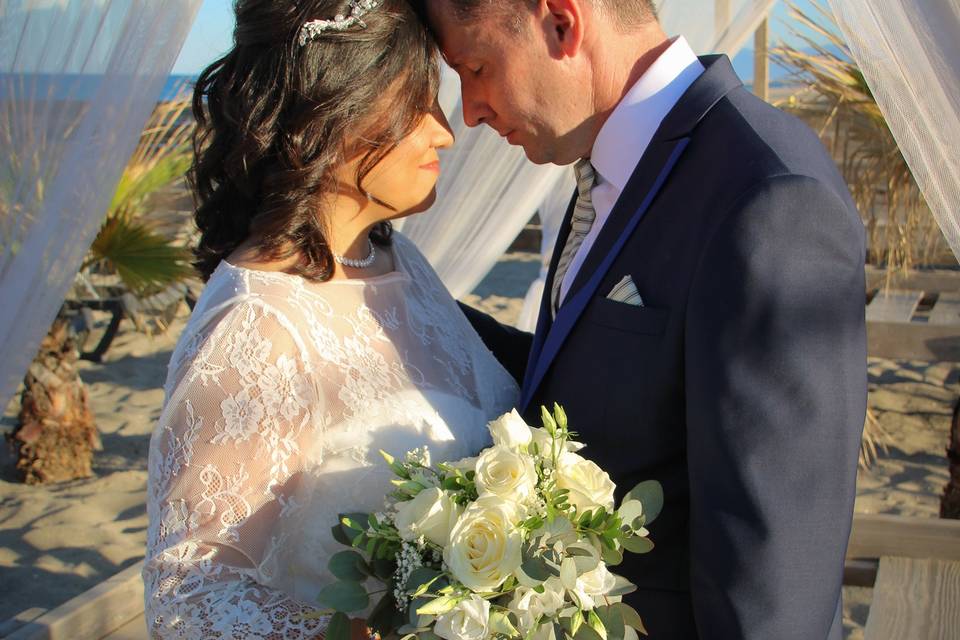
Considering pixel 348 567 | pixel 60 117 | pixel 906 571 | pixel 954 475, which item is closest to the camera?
pixel 348 567

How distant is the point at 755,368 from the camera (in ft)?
5.27

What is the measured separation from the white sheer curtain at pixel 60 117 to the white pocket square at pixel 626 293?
1.30m

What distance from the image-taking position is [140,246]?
5.59 m

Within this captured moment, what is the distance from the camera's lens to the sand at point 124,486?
4793 mm

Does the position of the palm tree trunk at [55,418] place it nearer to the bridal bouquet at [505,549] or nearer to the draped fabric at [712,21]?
the draped fabric at [712,21]

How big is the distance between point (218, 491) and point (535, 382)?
694mm

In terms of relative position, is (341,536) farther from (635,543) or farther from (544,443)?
(635,543)

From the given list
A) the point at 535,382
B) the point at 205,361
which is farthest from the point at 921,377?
the point at 205,361

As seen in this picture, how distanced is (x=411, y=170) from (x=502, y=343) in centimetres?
82

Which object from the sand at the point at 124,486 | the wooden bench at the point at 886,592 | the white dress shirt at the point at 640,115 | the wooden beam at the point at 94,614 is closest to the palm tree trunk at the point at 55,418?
the sand at the point at 124,486

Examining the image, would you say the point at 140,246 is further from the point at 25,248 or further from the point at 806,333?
the point at 806,333

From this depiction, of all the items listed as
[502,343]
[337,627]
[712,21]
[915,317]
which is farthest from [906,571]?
[915,317]

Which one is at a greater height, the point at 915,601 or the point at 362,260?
the point at 362,260

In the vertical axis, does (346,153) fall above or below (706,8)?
below
